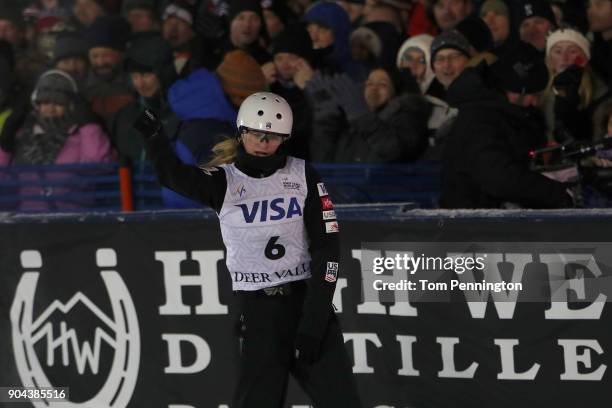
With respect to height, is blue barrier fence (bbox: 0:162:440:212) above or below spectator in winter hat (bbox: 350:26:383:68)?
below

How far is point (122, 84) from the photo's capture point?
34.7ft

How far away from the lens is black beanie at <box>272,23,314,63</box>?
9453mm

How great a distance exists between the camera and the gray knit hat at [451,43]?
875 centimetres

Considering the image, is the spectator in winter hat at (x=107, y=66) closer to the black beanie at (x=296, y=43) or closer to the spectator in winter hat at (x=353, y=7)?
the black beanie at (x=296, y=43)

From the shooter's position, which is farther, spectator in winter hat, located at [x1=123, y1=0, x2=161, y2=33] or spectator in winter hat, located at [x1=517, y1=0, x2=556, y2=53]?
spectator in winter hat, located at [x1=123, y1=0, x2=161, y2=33]

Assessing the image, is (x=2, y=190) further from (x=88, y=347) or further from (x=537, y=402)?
(x=537, y=402)

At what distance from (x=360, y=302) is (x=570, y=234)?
1.28 meters

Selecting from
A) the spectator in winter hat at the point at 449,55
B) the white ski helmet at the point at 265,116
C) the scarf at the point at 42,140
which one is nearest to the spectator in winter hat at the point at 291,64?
the spectator in winter hat at the point at 449,55

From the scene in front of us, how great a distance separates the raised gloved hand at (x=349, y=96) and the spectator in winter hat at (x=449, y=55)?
584mm

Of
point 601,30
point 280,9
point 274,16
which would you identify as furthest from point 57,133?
point 601,30

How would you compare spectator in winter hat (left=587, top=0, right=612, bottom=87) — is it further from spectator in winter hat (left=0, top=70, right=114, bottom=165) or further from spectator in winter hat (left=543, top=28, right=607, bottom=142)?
spectator in winter hat (left=0, top=70, right=114, bottom=165)

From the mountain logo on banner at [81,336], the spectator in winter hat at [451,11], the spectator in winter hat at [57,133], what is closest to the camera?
the mountain logo on banner at [81,336]

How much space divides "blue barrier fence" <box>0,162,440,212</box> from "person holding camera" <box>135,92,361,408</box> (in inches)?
85.3

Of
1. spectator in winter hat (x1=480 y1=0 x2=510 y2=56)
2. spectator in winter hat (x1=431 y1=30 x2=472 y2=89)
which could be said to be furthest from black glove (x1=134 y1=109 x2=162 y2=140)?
spectator in winter hat (x1=480 y1=0 x2=510 y2=56)
